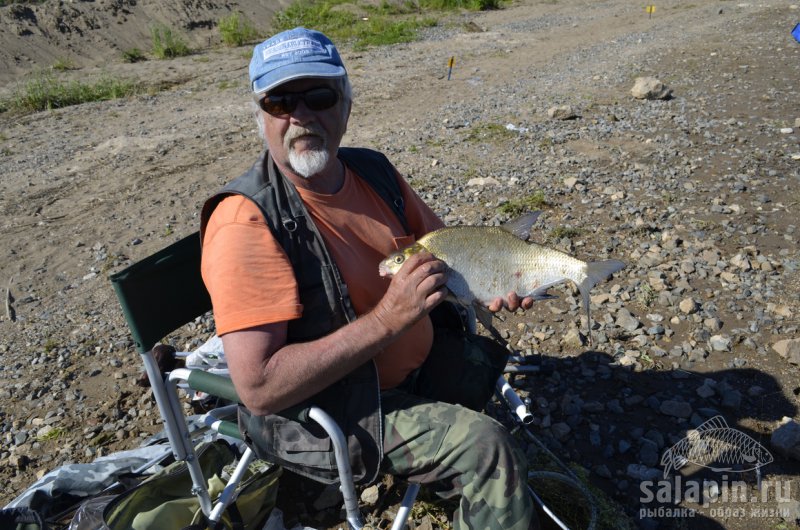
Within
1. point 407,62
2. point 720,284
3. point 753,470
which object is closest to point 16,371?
point 753,470

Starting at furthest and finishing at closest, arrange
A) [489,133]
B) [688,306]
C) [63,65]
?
1. [63,65]
2. [489,133]
3. [688,306]

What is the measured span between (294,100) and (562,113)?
733cm

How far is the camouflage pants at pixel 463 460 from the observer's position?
2.15m

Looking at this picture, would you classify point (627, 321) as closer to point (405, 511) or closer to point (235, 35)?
point (405, 511)

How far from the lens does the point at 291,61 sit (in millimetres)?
2389

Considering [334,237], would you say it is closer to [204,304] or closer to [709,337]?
[204,304]

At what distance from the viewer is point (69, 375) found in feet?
14.6

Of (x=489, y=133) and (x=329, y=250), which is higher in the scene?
(x=329, y=250)

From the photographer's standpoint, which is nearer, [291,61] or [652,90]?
[291,61]

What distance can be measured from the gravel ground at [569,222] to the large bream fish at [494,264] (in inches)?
45.0

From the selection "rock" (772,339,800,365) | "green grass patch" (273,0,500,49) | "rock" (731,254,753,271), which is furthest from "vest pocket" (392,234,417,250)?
"green grass patch" (273,0,500,49)

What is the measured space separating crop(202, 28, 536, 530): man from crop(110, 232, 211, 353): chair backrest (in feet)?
0.83

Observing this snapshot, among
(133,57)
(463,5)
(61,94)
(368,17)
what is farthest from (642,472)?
(463,5)

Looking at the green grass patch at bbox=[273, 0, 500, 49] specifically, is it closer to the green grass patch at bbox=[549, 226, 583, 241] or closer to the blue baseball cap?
the green grass patch at bbox=[549, 226, 583, 241]
